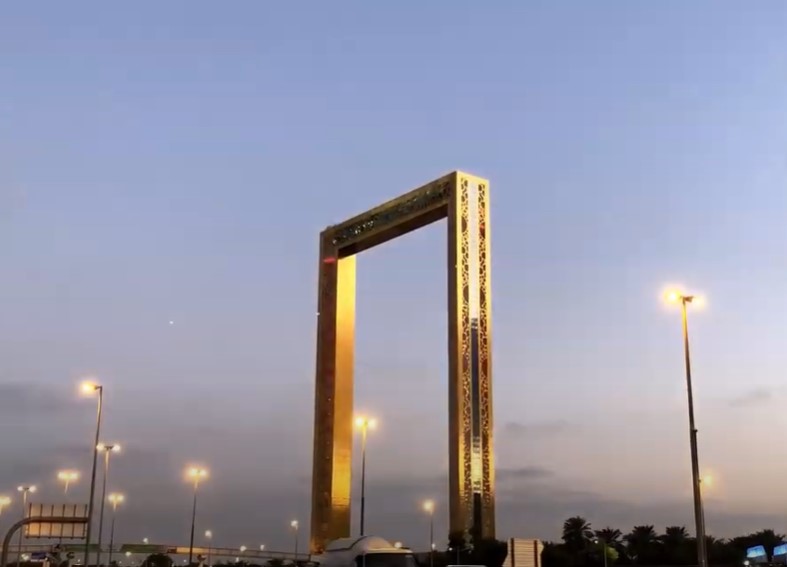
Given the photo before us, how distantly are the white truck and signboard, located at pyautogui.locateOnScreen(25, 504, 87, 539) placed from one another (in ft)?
82.1

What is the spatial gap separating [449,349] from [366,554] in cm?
3152

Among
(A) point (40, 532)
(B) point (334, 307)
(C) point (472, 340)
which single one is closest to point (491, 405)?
(C) point (472, 340)

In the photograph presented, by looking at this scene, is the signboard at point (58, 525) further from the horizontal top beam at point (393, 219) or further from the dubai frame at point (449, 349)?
the horizontal top beam at point (393, 219)

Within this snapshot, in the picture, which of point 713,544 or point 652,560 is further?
point 713,544

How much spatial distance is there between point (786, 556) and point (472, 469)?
17.0 m

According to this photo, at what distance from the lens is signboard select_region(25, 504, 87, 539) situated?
51.7 meters

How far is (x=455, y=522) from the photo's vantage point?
5503cm

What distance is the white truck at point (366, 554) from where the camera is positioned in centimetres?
2798

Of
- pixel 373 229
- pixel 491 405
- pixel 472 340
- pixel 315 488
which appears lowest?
pixel 315 488

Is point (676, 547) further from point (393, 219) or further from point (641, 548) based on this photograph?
point (393, 219)

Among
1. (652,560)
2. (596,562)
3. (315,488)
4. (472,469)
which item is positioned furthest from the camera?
(315,488)

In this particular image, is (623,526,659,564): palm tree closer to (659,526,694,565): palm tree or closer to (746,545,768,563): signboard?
(659,526,694,565): palm tree

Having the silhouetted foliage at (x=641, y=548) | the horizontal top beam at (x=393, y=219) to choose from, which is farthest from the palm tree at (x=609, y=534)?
the horizontal top beam at (x=393, y=219)

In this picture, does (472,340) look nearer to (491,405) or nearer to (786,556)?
(491,405)
